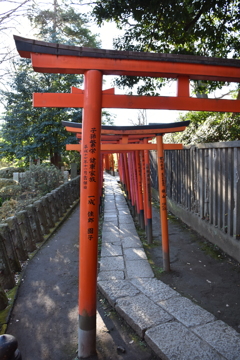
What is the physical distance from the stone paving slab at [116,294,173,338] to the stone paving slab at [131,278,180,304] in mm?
140

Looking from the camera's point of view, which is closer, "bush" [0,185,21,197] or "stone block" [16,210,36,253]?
"stone block" [16,210,36,253]

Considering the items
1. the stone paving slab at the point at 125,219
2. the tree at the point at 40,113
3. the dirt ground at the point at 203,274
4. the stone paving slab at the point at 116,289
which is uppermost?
the tree at the point at 40,113

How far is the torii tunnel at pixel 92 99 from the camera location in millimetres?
2816

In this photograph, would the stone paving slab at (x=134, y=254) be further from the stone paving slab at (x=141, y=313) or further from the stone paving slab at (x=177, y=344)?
the stone paving slab at (x=177, y=344)

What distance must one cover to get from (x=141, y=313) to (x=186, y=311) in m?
0.55

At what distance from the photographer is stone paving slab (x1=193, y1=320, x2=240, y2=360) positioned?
8.88ft

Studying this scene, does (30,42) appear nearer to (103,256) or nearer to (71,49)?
(71,49)

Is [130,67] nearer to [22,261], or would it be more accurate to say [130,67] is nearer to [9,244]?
[9,244]

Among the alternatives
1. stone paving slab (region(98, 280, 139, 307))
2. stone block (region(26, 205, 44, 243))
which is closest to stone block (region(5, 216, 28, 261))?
stone block (region(26, 205, 44, 243))

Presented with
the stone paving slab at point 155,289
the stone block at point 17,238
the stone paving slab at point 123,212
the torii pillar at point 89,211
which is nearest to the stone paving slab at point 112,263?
the stone paving slab at point 155,289

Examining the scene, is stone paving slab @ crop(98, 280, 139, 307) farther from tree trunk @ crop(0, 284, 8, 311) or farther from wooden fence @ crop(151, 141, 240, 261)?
wooden fence @ crop(151, 141, 240, 261)

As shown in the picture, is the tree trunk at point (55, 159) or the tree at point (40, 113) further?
the tree trunk at point (55, 159)

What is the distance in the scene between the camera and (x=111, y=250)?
5996 mm

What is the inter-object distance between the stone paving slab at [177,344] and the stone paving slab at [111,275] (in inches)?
59.0
